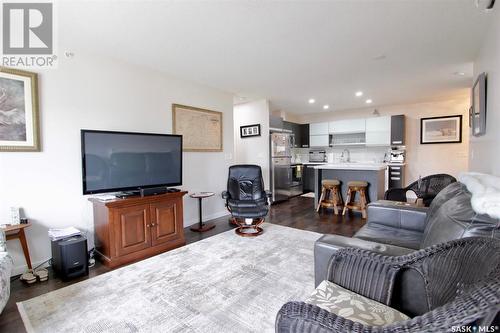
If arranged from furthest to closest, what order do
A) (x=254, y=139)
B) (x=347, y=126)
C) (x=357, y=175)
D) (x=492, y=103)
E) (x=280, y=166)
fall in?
(x=347, y=126) → (x=280, y=166) → (x=254, y=139) → (x=357, y=175) → (x=492, y=103)

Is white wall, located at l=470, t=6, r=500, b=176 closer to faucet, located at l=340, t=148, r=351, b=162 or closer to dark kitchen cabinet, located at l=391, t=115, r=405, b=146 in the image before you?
dark kitchen cabinet, located at l=391, t=115, r=405, b=146

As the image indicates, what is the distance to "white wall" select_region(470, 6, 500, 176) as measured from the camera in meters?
1.98

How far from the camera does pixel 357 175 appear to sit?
4680mm

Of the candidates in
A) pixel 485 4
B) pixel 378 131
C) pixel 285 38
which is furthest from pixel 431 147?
pixel 285 38

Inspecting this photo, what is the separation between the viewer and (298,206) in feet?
17.5

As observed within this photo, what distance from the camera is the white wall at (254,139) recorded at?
17.9ft

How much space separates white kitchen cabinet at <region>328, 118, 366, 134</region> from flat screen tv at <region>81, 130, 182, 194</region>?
4.93 meters

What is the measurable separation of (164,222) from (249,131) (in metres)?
3.30

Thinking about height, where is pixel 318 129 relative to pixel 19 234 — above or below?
above

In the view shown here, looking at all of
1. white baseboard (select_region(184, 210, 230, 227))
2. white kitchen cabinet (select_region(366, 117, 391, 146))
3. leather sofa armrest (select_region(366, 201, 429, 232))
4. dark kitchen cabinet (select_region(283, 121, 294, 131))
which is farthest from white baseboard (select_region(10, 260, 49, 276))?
white kitchen cabinet (select_region(366, 117, 391, 146))

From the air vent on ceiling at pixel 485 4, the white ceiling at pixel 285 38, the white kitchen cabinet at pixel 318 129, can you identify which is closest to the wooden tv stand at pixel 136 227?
the white ceiling at pixel 285 38

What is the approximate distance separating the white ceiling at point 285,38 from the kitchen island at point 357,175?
5.26ft

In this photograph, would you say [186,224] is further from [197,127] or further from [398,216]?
[398,216]

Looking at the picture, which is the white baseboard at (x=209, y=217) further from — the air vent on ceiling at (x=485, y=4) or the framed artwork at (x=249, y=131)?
the air vent on ceiling at (x=485, y=4)
